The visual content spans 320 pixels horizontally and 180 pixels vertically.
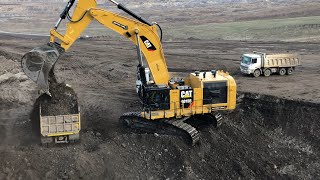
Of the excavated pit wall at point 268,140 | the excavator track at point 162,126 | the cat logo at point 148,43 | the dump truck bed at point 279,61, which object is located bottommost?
the excavated pit wall at point 268,140

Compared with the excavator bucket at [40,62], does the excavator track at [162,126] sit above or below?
below

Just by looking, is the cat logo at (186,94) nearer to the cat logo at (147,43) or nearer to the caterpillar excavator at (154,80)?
the caterpillar excavator at (154,80)

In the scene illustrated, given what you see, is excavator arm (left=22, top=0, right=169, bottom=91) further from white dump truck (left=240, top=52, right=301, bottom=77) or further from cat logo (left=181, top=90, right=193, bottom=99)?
white dump truck (left=240, top=52, right=301, bottom=77)

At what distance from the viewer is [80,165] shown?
57.5ft

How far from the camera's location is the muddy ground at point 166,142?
57.9ft

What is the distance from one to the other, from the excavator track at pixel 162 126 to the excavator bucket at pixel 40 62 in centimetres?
471

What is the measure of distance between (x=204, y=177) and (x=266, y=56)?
19632 mm

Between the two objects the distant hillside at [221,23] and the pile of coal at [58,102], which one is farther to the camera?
the distant hillside at [221,23]

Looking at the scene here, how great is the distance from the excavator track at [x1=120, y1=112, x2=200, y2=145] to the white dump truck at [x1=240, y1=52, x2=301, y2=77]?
15510mm

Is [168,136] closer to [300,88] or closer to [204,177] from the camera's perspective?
[204,177]

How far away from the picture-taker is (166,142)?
19.5 metres

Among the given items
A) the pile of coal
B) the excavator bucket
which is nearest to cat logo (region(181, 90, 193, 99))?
the pile of coal

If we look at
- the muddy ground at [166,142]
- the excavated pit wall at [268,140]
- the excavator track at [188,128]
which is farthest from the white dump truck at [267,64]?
the excavator track at [188,128]

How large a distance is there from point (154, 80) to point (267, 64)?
17.1 meters
